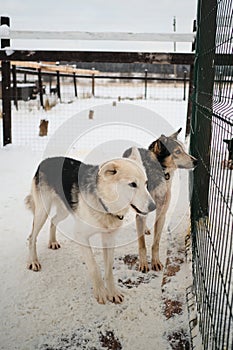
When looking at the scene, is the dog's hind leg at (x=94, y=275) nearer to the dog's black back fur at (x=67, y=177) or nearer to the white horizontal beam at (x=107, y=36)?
the dog's black back fur at (x=67, y=177)

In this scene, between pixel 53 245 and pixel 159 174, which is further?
pixel 53 245

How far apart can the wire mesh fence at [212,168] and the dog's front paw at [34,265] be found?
4.14ft

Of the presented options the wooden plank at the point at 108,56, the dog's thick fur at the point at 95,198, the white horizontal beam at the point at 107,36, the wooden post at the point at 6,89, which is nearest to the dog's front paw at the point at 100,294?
the dog's thick fur at the point at 95,198

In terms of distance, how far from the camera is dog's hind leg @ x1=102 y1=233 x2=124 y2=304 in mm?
2730

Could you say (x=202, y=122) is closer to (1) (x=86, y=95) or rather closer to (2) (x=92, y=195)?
(2) (x=92, y=195)

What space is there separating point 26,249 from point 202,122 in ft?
6.36

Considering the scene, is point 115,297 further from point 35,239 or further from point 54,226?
point 54,226

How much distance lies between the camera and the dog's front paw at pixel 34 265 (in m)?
3.11

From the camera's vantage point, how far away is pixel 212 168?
3.27 metres

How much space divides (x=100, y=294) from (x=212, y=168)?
1.42m

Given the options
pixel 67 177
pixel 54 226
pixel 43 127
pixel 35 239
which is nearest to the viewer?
pixel 67 177

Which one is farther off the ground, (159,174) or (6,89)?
(6,89)

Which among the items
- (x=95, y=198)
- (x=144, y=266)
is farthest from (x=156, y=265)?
(x=95, y=198)

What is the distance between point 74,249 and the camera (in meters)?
3.52
